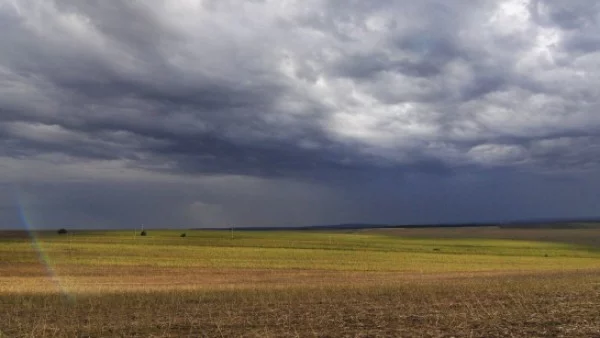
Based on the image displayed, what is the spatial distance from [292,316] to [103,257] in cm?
4954

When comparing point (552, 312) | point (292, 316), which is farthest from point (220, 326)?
point (552, 312)

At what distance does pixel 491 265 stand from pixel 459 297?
39175 mm

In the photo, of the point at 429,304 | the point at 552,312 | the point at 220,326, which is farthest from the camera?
the point at 429,304

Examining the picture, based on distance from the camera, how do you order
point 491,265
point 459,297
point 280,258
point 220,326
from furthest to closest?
point 280,258
point 491,265
point 459,297
point 220,326

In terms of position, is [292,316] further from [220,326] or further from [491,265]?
[491,265]

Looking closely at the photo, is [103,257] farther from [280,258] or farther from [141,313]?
[141,313]

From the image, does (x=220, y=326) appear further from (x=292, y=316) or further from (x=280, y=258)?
(x=280, y=258)

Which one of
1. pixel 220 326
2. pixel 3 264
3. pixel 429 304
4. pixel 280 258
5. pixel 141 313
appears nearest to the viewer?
pixel 220 326

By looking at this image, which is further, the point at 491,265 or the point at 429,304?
the point at 491,265

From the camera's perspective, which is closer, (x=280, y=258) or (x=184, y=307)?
(x=184, y=307)

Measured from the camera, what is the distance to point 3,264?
56.6 metres

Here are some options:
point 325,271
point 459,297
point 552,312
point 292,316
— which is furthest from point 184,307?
point 325,271

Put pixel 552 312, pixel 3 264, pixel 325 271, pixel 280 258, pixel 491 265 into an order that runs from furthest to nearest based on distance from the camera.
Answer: pixel 280 258
pixel 491 265
pixel 3 264
pixel 325 271
pixel 552 312

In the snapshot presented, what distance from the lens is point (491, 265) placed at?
204 ft
